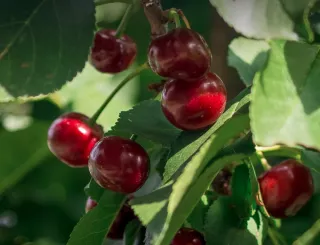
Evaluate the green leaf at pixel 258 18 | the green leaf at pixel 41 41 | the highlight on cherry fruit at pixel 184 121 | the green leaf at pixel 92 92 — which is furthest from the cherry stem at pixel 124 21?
the green leaf at pixel 92 92

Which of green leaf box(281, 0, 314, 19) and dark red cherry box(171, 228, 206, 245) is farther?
dark red cherry box(171, 228, 206, 245)

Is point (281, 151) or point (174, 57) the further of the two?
point (281, 151)

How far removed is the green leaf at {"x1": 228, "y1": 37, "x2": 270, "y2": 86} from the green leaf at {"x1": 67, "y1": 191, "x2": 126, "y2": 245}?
26 cm

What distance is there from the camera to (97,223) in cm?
65

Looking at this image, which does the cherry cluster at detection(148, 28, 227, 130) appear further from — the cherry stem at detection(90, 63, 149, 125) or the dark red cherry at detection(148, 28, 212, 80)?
the cherry stem at detection(90, 63, 149, 125)

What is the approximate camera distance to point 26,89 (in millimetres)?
579

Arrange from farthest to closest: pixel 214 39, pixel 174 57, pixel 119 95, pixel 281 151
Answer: pixel 214 39 < pixel 119 95 < pixel 281 151 < pixel 174 57

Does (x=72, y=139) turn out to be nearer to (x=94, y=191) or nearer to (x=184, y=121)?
(x=94, y=191)

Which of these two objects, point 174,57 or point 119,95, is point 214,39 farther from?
point 174,57

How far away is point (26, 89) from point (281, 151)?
12.9 inches

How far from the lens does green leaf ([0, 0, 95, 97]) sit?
56 centimetres

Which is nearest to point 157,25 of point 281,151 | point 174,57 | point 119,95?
point 174,57

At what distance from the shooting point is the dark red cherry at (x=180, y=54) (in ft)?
1.80

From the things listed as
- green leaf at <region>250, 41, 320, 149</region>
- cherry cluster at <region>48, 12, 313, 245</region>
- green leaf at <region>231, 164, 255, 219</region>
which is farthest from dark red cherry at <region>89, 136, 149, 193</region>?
green leaf at <region>250, 41, 320, 149</region>
